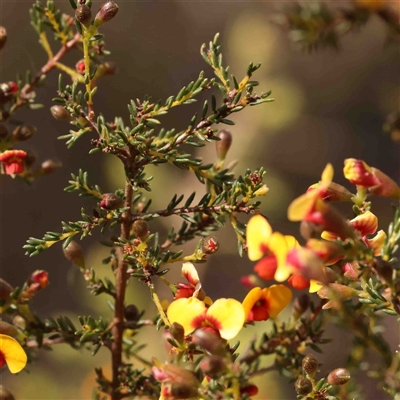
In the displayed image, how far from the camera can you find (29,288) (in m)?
0.58

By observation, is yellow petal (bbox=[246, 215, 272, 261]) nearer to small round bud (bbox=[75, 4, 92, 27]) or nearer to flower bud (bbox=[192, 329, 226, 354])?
flower bud (bbox=[192, 329, 226, 354])

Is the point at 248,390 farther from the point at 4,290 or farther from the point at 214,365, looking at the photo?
the point at 4,290

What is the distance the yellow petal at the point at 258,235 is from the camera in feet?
1.29

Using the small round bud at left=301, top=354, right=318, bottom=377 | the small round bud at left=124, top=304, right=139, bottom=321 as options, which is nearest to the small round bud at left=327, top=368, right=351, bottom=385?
the small round bud at left=301, top=354, right=318, bottom=377

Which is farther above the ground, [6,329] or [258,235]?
[258,235]

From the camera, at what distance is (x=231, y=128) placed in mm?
1574

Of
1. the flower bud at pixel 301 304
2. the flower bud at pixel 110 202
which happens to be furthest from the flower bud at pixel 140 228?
the flower bud at pixel 301 304

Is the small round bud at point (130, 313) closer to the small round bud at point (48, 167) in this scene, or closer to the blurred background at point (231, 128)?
the small round bud at point (48, 167)

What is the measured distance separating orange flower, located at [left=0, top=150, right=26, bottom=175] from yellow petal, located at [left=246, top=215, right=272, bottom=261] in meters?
0.31

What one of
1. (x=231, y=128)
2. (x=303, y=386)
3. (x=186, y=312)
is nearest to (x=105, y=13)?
(x=186, y=312)

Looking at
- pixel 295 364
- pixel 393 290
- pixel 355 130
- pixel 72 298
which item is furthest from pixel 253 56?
pixel 393 290

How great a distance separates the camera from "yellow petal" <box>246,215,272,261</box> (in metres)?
0.39

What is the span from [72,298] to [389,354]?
4.08 feet

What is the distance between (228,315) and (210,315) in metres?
0.02
